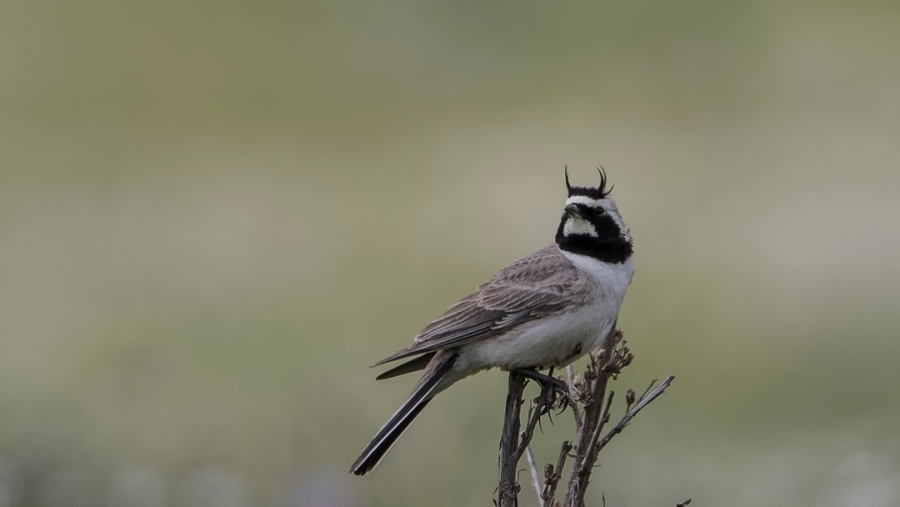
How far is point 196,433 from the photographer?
8719 millimetres

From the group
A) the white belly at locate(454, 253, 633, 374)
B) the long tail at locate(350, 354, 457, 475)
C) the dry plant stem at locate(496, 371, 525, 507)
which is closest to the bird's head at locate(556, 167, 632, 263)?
the white belly at locate(454, 253, 633, 374)

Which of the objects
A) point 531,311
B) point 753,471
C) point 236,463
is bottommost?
point 753,471

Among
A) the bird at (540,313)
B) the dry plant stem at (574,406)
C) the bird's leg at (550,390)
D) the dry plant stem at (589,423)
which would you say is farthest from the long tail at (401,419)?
the dry plant stem at (589,423)

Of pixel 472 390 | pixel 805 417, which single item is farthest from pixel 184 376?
pixel 805 417

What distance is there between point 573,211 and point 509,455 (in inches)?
68.2

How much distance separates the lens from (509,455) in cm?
434

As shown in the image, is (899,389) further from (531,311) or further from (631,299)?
(531,311)

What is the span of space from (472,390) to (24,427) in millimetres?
3607

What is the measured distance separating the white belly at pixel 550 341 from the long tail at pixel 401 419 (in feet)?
0.42

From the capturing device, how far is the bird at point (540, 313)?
17.4 feet

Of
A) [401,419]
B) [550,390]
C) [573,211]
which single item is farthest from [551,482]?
[573,211]

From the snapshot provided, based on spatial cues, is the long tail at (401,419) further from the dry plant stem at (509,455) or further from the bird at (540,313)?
the dry plant stem at (509,455)

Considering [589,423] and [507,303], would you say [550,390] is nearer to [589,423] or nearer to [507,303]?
[589,423]

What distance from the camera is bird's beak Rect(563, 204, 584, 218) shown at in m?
5.64
